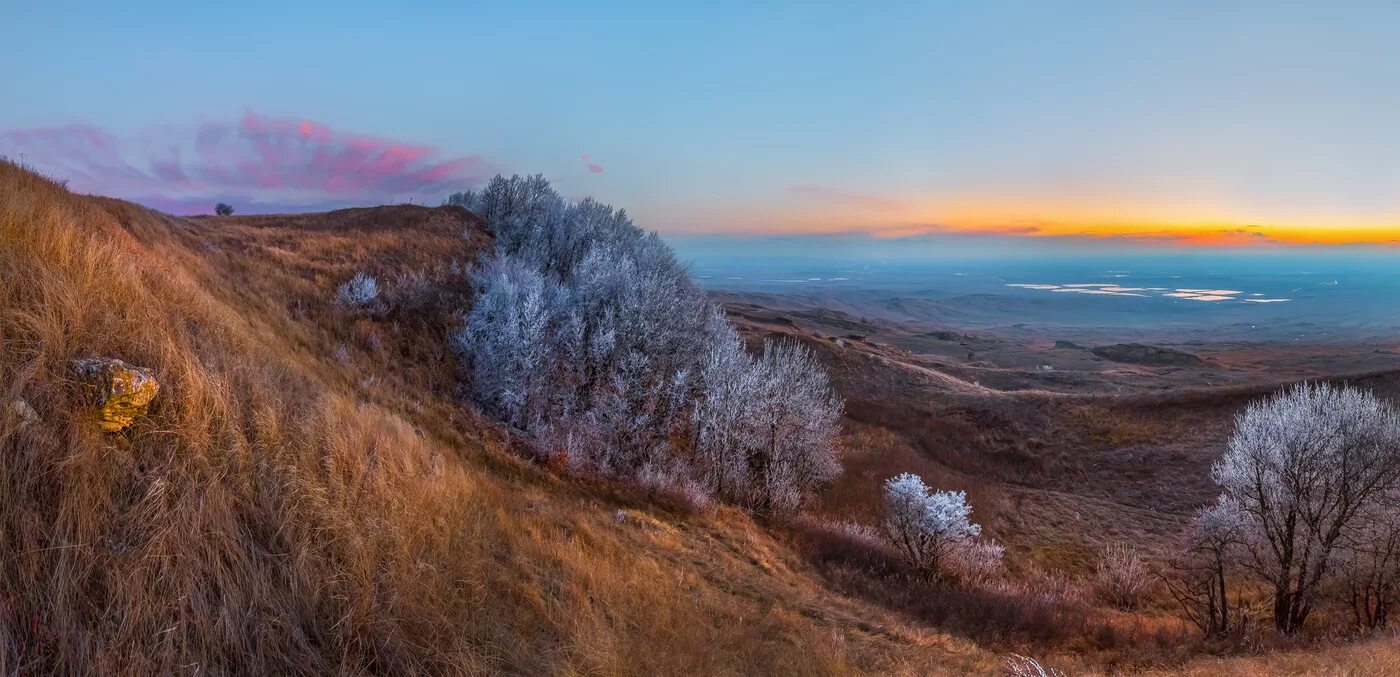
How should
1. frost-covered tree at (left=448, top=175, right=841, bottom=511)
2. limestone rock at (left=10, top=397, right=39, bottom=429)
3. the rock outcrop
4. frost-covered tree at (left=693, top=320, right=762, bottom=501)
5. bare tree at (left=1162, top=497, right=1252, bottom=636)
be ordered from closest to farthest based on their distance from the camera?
limestone rock at (left=10, top=397, right=39, bottom=429), bare tree at (left=1162, top=497, right=1252, bottom=636), frost-covered tree at (left=448, top=175, right=841, bottom=511), frost-covered tree at (left=693, top=320, right=762, bottom=501), the rock outcrop

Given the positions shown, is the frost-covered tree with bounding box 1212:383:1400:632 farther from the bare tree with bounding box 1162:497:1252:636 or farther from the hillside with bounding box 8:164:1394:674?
the hillside with bounding box 8:164:1394:674

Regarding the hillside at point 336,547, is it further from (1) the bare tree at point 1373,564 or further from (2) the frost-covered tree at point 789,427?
(1) the bare tree at point 1373,564

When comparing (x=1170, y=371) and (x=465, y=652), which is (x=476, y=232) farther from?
(x=1170, y=371)

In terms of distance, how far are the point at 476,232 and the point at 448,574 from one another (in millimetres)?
36165

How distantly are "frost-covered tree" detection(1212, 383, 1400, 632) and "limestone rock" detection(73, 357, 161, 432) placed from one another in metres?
21.8

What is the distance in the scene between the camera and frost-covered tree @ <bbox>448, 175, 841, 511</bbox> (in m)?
18.7

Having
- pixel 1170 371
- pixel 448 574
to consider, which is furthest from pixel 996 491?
pixel 1170 371

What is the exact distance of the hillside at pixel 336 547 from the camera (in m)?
3.47

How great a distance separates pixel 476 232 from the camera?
37.6 meters

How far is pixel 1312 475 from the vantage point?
48.9 ft

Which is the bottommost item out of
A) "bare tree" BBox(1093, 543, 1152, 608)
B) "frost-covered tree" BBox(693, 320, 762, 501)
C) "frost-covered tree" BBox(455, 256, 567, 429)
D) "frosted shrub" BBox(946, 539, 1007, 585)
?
"bare tree" BBox(1093, 543, 1152, 608)

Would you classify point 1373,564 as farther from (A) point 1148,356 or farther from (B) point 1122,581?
(A) point 1148,356

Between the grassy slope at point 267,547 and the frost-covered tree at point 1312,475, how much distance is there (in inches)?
483

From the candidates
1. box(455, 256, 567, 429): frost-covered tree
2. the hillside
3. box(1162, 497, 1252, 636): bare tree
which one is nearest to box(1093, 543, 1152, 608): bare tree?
box(1162, 497, 1252, 636): bare tree
